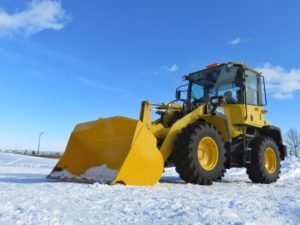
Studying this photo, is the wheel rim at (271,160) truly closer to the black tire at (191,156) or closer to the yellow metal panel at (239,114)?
the yellow metal panel at (239,114)

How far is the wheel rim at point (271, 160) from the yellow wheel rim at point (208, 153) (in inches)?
112

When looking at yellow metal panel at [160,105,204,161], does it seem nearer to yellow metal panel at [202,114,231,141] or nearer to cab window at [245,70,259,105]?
yellow metal panel at [202,114,231,141]

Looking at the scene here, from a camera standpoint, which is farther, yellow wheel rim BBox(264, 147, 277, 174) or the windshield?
yellow wheel rim BBox(264, 147, 277, 174)

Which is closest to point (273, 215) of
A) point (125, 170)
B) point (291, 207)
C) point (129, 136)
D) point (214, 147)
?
point (291, 207)

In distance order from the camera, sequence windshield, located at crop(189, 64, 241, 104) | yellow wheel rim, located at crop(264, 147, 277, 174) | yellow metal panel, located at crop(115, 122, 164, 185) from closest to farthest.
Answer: yellow metal panel, located at crop(115, 122, 164, 185)
windshield, located at crop(189, 64, 241, 104)
yellow wheel rim, located at crop(264, 147, 277, 174)

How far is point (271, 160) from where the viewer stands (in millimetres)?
10570

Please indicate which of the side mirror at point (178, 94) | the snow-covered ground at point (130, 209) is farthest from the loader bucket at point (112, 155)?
the side mirror at point (178, 94)

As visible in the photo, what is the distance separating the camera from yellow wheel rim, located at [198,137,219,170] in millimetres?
7957

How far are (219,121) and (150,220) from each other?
5364 millimetres

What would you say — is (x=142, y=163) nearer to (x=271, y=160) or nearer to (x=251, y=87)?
(x=251, y=87)

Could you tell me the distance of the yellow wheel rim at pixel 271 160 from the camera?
1044 cm

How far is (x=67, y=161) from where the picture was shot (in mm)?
8406

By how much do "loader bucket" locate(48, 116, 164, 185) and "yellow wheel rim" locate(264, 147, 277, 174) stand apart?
4.51 metres

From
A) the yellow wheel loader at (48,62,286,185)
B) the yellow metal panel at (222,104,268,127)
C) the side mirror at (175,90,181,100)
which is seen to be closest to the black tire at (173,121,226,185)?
the yellow wheel loader at (48,62,286,185)
